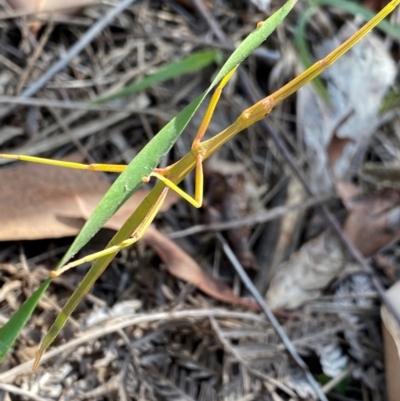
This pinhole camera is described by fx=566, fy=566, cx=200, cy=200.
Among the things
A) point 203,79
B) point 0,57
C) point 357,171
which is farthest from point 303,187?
point 0,57

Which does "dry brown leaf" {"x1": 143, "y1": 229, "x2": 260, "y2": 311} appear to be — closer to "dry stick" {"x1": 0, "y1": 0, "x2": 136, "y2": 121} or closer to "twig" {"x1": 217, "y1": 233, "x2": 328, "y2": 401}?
"twig" {"x1": 217, "y1": 233, "x2": 328, "y2": 401}

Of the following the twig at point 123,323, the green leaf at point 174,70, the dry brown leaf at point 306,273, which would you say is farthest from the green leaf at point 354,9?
the twig at point 123,323

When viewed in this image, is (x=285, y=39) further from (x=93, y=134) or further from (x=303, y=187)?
(x=93, y=134)

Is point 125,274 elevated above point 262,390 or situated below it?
above

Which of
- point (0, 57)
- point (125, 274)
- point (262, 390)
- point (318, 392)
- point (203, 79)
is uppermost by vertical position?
point (0, 57)

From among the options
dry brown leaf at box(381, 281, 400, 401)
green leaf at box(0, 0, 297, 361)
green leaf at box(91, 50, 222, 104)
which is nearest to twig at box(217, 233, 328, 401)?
dry brown leaf at box(381, 281, 400, 401)

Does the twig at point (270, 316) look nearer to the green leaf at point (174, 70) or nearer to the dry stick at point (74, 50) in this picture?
the green leaf at point (174, 70)

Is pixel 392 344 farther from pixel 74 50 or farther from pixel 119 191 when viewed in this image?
pixel 74 50

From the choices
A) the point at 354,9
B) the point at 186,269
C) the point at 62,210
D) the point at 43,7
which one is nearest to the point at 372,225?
the point at 186,269
